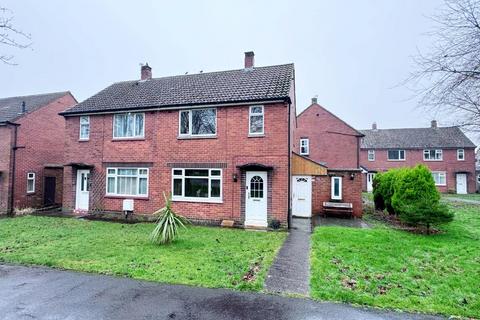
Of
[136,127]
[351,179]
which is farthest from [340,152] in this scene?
[136,127]

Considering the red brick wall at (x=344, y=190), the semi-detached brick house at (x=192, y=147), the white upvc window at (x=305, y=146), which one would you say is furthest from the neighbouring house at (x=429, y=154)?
the semi-detached brick house at (x=192, y=147)

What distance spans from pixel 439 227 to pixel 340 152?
14658 mm

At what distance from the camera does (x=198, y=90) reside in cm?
1468

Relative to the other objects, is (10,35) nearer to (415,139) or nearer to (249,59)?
(249,59)

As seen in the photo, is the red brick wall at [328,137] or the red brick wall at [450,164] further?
the red brick wall at [450,164]

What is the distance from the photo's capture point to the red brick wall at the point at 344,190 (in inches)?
592

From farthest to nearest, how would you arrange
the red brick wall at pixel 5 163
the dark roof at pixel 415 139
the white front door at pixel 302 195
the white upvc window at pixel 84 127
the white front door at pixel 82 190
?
the dark roof at pixel 415 139
the red brick wall at pixel 5 163
the white upvc window at pixel 84 127
the white front door at pixel 82 190
the white front door at pixel 302 195

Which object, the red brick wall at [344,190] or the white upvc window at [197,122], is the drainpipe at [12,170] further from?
the red brick wall at [344,190]

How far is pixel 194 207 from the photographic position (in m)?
13.3

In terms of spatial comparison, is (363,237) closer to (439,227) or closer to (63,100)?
(439,227)

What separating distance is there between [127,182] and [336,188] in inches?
459

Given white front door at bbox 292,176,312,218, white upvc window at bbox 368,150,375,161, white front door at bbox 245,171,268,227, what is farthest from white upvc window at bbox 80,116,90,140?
white upvc window at bbox 368,150,375,161

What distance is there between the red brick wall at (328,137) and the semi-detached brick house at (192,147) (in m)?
12.5

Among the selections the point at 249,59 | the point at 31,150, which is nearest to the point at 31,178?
the point at 31,150
